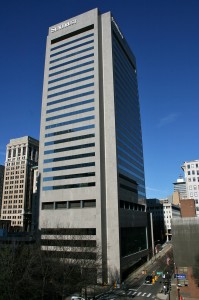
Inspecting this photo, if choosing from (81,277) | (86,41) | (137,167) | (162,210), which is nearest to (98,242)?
(81,277)

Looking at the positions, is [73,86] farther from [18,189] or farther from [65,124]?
[18,189]

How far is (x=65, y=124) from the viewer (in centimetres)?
8838

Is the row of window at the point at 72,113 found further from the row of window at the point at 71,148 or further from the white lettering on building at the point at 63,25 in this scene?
the white lettering on building at the point at 63,25

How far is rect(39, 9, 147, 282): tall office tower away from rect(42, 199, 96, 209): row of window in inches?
11.5

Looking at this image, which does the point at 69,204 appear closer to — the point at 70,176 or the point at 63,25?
the point at 70,176

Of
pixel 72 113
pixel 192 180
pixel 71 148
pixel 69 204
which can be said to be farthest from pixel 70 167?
pixel 192 180

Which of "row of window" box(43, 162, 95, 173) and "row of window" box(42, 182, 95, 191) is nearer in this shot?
"row of window" box(42, 182, 95, 191)

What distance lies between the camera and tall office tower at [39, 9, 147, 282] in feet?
248

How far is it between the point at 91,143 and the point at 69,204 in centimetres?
2009

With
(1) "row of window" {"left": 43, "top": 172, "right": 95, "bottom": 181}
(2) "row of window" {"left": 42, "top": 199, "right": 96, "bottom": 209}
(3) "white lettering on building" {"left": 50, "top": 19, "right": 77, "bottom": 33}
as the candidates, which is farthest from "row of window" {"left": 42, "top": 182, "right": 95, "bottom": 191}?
(3) "white lettering on building" {"left": 50, "top": 19, "right": 77, "bottom": 33}

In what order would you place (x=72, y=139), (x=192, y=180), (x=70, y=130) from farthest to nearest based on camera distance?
(x=192, y=180) → (x=70, y=130) → (x=72, y=139)

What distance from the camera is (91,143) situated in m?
80.9

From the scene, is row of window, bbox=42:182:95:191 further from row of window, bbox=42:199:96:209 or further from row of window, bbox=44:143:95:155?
row of window, bbox=44:143:95:155

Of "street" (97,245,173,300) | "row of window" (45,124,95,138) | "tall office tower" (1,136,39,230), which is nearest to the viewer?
Result: "street" (97,245,173,300)
